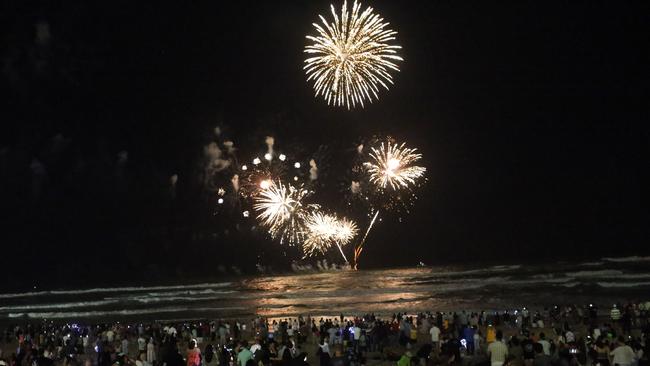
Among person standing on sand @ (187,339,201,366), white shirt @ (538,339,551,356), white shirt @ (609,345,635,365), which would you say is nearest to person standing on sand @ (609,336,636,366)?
white shirt @ (609,345,635,365)

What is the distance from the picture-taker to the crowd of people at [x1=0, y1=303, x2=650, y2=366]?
13398 mm

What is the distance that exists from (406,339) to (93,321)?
33.0 m

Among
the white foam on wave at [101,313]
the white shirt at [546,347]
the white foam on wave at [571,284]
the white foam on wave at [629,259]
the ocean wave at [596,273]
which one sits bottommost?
the white foam on wave at [101,313]

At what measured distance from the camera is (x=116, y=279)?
111375 millimetres

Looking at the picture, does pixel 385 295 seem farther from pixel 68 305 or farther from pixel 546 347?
pixel 68 305

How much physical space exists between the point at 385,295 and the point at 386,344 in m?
27.8

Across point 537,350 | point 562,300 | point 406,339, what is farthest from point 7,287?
point 537,350

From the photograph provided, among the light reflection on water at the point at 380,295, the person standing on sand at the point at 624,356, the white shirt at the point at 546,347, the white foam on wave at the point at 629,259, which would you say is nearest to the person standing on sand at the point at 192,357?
the white shirt at the point at 546,347

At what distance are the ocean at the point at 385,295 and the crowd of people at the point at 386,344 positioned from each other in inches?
371

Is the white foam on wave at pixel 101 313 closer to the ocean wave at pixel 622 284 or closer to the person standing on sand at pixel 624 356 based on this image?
the ocean wave at pixel 622 284

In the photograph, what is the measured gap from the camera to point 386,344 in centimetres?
2072

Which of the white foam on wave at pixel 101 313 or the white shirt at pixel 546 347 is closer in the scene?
the white shirt at pixel 546 347

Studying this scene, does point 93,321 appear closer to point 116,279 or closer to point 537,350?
point 537,350

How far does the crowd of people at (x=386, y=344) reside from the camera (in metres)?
13.4
